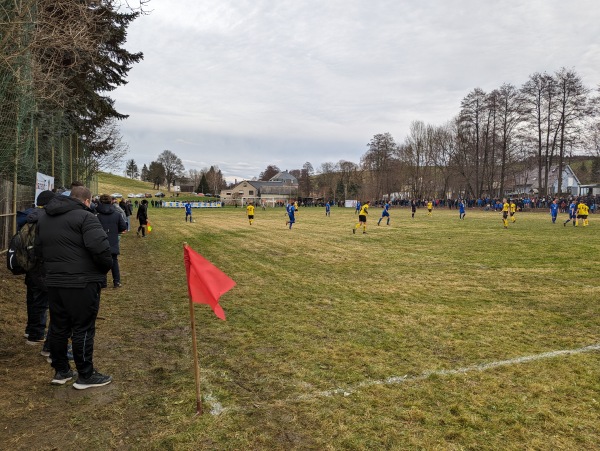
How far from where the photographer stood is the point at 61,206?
3969 millimetres

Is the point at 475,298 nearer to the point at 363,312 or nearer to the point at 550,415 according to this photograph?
the point at 363,312

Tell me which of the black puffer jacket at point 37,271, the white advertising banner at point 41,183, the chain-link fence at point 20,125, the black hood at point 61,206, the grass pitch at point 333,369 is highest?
the chain-link fence at point 20,125

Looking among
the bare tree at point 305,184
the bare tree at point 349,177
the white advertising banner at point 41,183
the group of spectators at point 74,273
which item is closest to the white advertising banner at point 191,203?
the bare tree at point 349,177

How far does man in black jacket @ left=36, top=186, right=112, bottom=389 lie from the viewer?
155 inches

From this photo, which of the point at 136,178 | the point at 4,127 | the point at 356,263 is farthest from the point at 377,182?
the point at 136,178

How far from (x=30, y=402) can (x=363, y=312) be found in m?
5.03

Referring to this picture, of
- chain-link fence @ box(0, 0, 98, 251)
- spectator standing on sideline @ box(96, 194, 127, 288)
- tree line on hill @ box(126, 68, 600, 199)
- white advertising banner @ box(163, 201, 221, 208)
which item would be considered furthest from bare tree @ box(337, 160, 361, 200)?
spectator standing on sideline @ box(96, 194, 127, 288)

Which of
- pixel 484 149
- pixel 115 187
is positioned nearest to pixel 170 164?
pixel 115 187

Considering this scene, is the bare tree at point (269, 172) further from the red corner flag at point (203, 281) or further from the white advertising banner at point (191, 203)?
the red corner flag at point (203, 281)

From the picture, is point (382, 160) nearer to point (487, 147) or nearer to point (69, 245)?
point (487, 147)

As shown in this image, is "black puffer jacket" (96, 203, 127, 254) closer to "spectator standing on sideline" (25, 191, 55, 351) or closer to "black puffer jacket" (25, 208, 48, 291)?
"spectator standing on sideline" (25, 191, 55, 351)

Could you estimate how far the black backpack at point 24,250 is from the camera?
4.71m

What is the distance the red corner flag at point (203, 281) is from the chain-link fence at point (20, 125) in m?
4.17

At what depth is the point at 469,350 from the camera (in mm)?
5250
